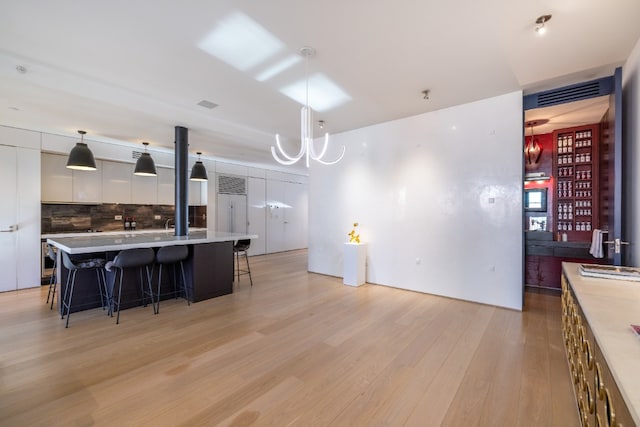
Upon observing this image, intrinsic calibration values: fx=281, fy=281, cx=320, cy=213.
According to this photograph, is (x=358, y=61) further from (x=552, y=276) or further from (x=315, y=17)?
(x=552, y=276)

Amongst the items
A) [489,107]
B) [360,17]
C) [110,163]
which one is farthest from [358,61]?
[110,163]

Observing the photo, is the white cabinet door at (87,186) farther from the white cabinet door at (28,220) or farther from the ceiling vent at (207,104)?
the ceiling vent at (207,104)

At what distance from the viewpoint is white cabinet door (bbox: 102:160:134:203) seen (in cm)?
614

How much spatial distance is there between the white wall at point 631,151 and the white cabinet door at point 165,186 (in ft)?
26.7

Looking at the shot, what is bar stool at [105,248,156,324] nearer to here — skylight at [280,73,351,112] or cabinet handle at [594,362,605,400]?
skylight at [280,73,351,112]

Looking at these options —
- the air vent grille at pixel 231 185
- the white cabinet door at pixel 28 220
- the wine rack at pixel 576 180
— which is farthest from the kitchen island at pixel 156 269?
the wine rack at pixel 576 180

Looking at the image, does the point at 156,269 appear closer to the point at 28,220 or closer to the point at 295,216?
the point at 28,220

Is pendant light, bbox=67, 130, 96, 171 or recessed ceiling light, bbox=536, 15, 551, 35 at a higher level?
recessed ceiling light, bbox=536, 15, 551, 35

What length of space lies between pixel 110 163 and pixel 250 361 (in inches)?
234

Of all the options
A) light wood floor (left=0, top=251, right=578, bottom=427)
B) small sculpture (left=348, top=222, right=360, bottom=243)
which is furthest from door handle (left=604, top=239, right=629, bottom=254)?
small sculpture (left=348, top=222, right=360, bottom=243)

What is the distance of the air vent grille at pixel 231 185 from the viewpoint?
7.86 metres

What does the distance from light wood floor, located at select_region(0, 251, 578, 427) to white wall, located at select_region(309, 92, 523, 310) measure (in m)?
0.62

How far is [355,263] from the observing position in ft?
16.9

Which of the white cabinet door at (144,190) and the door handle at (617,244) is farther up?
the white cabinet door at (144,190)
